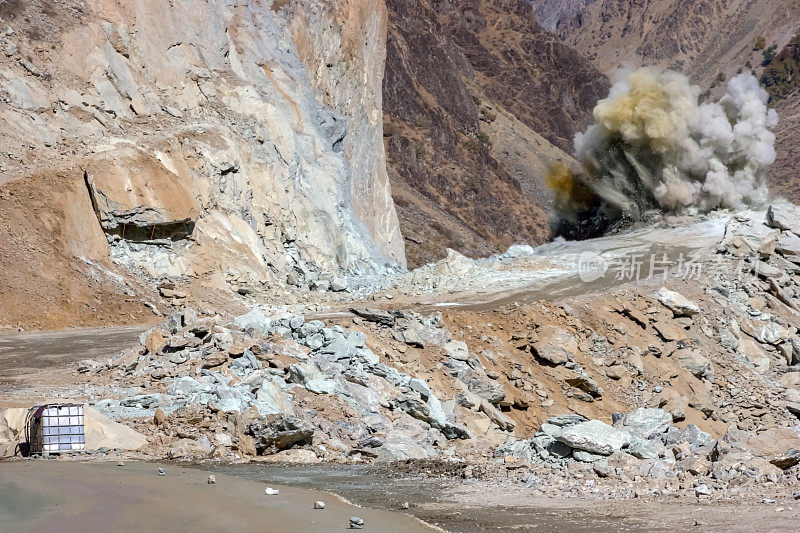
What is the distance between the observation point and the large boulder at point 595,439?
11.1 meters

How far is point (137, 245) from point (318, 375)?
14.3 metres

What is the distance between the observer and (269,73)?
1435 inches

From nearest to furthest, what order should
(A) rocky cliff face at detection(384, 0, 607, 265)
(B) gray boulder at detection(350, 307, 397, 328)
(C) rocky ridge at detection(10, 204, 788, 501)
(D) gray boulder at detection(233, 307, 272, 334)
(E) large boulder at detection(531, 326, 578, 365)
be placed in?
(C) rocky ridge at detection(10, 204, 788, 501)
(D) gray boulder at detection(233, 307, 272, 334)
(B) gray boulder at detection(350, 307, 397, 328)
(E) large boulder at detection(531, 326, 578, 365)
(A) rocky cliff face at detection(384, 0, 607, 265)

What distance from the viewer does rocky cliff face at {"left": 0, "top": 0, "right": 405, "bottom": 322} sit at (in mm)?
26328

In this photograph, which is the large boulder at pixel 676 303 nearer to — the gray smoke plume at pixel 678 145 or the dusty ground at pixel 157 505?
the gray smoke plume at pixel 678 145

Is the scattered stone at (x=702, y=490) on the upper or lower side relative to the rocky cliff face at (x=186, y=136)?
lower

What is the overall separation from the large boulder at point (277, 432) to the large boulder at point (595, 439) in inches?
141

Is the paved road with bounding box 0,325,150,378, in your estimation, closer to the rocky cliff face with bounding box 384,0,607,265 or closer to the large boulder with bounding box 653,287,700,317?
the large boulder with bounding box 653,287,700,317

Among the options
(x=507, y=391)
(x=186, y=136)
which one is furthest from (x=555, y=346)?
(x=186, y=136)

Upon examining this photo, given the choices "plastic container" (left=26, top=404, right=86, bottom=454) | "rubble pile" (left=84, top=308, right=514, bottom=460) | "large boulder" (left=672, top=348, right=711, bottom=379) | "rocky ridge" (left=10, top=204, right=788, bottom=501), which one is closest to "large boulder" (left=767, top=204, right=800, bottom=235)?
"rocky ridge" (left=10, top=204, right=788, bottom=501)

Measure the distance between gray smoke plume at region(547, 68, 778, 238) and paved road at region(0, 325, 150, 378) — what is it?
27891 millimetres

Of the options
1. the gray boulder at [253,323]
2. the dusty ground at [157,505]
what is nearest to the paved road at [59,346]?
the gray boulder at [253,323]

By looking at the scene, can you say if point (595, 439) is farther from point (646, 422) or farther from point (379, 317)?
point (379, 317)

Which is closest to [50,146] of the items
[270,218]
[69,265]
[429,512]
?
[69,265]
